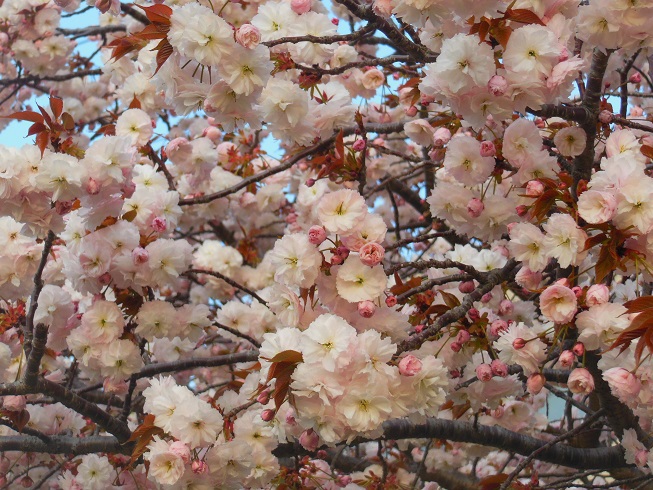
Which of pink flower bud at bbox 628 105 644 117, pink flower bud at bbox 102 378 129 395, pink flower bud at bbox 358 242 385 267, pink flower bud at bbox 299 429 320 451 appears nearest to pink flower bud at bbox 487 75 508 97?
pink flower bud at bbox 358 242 385 267

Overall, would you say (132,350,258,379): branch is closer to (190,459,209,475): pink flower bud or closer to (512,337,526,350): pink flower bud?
(190,459,209,475): pink flower bud

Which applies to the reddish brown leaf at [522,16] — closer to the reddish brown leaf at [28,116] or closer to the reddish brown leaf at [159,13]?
the reddish brown leaf at [159,13]

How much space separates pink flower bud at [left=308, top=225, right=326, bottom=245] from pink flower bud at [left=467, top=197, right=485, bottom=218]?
2.12 ft

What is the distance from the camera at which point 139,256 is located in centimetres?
232

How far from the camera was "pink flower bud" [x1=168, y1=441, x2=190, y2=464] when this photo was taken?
189 cm

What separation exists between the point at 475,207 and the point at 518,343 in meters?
0.51

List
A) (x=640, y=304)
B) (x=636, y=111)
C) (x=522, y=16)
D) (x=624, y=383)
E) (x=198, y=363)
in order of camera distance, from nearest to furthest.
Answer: (x=640, y=304)
(x=522, y=16)
(x=624, y=383)
(x=198, y=363)
(x=636, y=111)

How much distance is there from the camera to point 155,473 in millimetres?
1881

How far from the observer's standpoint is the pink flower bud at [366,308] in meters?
1.75

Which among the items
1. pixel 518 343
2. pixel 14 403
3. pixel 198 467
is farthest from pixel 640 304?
pixel 14 403

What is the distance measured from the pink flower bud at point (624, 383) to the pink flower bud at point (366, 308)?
0.60 metres

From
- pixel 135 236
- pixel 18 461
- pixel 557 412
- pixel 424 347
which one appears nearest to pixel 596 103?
pixel 424 347

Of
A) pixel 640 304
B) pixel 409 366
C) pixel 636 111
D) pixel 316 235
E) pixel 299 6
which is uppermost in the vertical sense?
pixel 636 111

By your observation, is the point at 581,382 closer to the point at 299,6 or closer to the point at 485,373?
the point at 485,373
